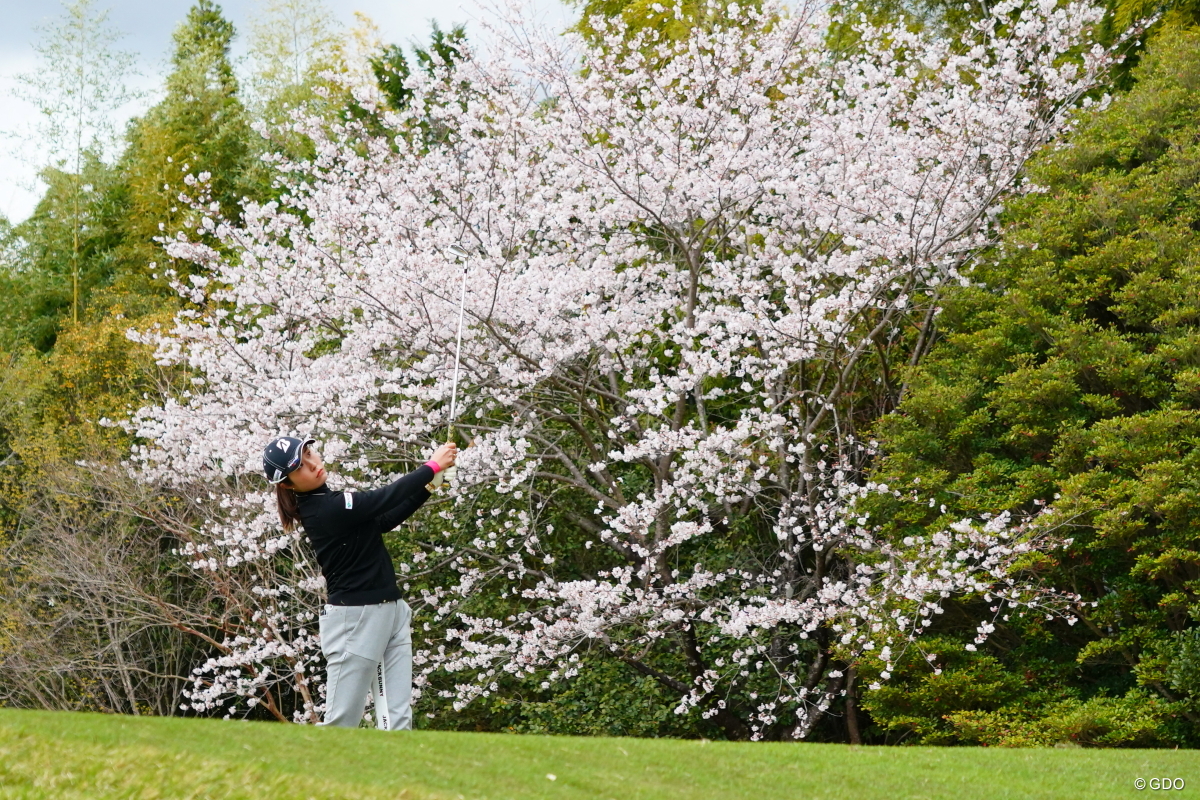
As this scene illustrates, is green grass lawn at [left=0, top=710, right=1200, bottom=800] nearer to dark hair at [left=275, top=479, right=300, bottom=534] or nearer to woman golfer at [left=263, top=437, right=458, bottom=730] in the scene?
woman golfer at [left=263, top=437, right=458, bottom=730]

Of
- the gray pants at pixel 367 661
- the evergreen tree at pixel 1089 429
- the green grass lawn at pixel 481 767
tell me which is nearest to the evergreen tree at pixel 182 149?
the evergreen tree at pixel 1089 429

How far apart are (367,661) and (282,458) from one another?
821 millimetres

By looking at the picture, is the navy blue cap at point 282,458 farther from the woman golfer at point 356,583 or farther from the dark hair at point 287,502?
the dark hair at point 287,502

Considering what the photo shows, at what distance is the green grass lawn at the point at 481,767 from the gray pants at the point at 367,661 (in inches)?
4.8

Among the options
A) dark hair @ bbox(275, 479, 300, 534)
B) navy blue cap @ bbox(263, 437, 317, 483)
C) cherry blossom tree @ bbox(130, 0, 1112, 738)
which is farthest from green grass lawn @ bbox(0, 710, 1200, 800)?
cherry blossom tree @ bbox(130, 0, 1112, 738)

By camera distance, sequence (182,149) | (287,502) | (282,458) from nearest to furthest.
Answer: (282,458) < (287,502) < (182,149)

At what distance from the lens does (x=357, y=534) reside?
166 inches

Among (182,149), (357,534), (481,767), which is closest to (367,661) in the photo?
(357,534)

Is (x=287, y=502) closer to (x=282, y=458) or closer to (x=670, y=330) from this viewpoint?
(x=282, y=458)

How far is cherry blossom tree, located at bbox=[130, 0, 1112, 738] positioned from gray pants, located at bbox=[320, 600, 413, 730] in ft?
11.4

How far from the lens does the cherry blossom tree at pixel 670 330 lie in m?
7.71

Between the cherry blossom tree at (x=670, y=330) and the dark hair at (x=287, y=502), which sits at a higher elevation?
the cherry blossom tree at (x=670, y=330)

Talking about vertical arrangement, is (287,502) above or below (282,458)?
below

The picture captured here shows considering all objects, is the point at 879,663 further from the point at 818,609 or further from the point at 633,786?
the point at 633,786
